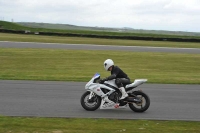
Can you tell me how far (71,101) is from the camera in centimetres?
1093

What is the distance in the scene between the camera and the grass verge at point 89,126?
738 centimetres

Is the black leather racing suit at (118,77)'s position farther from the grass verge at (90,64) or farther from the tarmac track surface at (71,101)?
the grass verge at (90,64)

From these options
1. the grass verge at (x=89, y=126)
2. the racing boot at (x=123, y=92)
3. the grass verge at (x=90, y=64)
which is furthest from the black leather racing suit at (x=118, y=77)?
the grass verge at (x=90, y=64)

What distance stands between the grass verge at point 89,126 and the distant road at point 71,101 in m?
0.58

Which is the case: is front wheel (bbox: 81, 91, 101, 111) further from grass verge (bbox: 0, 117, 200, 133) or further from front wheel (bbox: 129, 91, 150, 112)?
grass verge (bbox: 0, 117, 200, 133)

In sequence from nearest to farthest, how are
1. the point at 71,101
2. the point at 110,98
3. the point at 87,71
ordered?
the point at 110,98 → the point at 71,101 → the point at 87,71

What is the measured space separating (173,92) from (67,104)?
16.4 ft

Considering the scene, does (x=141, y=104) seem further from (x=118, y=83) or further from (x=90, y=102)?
(x=90, y=102)

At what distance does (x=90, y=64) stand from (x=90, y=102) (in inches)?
556

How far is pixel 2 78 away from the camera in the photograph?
1582cm

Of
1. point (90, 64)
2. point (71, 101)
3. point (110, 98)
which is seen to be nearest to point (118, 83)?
point (110, 98)

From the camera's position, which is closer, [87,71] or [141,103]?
[141,103]

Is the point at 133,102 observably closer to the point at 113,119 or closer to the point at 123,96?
the point at 123,96

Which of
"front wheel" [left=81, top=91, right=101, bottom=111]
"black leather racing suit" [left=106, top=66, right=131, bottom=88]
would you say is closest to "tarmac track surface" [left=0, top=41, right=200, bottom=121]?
"front wheel" [left=81, top=91, right=101, bottom=111]
